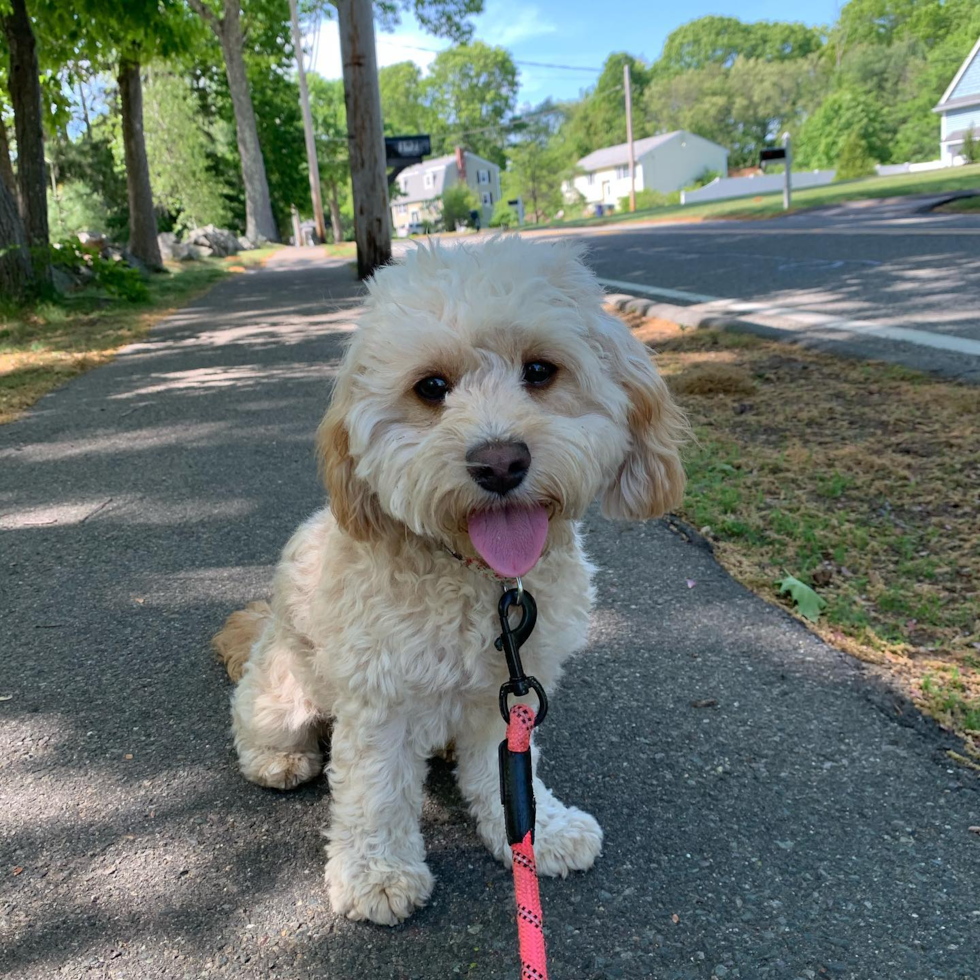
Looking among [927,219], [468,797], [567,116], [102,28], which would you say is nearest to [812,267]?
[927,219]

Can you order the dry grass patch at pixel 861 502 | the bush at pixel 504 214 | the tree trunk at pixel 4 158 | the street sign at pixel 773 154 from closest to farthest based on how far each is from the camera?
the dry grass patch at pixel 861 502 → the tree trunk at pixel 4 158 → the street sign at pixel 773 154 → the bush at pixel 504 214

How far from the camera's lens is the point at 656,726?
2.67 metres

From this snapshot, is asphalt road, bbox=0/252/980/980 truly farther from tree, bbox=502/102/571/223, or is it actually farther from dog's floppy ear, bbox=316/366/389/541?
tree, bbox=502/102/571/223

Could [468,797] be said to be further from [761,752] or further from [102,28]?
[102,28]

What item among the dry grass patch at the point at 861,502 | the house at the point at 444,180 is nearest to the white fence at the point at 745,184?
the house at the point at 444,180

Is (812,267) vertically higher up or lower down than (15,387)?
higher up

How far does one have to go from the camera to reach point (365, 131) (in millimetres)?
13789

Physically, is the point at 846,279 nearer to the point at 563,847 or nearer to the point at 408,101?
the point at 563,847

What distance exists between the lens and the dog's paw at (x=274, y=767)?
2.49 metres

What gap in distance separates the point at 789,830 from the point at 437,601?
1.22m

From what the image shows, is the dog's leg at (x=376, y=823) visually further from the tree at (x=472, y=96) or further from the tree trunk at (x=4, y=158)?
the tree at (x=472, y=96)

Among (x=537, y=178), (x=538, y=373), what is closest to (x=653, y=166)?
(x=537, y=178)

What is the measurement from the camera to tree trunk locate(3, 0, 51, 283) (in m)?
12.5

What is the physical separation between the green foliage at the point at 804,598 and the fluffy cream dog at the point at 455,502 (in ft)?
4.38
